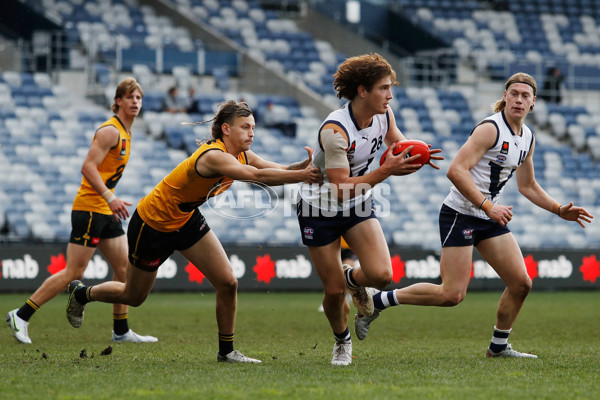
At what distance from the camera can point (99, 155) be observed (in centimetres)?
916

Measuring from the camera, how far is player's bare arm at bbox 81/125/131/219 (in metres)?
8.96

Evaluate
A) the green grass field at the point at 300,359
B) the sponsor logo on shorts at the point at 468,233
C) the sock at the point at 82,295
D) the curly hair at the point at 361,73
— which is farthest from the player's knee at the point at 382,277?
the sock at the point at 82,295

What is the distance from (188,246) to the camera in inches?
292

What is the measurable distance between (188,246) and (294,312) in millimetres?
6346

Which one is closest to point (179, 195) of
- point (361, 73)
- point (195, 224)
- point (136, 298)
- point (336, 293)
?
point (195, 224)

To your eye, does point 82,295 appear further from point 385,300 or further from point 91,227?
point 385,300

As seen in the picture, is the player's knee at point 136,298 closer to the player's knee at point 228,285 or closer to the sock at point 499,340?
the player's knee at point 228,285

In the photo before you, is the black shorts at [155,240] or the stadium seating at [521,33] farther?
the stadium seating at [521,33]

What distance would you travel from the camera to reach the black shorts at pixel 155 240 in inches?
290

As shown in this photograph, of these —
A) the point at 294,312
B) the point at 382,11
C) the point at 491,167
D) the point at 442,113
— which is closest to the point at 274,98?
the point at 442,113

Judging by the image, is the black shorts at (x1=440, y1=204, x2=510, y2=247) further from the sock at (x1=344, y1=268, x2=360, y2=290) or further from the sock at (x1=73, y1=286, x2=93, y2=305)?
the sock at (x1=73, y1=286, x2=93, y2=305)

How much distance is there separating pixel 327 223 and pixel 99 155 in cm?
304

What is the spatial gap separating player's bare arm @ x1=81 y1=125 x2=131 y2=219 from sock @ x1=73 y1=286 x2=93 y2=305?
0.82 metres

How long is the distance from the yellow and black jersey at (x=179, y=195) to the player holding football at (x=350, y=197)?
0.79 meters
